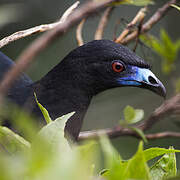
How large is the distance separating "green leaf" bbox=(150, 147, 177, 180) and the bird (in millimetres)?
1082

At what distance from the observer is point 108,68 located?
2369 mm

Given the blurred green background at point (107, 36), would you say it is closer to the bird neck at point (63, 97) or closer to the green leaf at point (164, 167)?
the bird neck at point (63, 97)

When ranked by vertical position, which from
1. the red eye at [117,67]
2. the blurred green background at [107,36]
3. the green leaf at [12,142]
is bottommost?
the blurred green background at [107,36]

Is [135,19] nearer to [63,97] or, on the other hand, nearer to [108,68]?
[108,68]

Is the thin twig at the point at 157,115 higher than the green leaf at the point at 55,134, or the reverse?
the green leaf at the point at 55,134

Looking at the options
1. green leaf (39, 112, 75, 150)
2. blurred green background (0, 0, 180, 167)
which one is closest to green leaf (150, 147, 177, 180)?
green leaf (39, 112, 75, 150)

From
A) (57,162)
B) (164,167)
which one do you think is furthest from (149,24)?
(57,162)

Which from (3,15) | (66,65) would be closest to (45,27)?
(66,65)

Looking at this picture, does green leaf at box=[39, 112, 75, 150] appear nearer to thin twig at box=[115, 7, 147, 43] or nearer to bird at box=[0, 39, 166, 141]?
bird at box=[0, 39, 166, 141]

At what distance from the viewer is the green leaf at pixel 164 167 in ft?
3.83

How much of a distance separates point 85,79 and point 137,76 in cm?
30

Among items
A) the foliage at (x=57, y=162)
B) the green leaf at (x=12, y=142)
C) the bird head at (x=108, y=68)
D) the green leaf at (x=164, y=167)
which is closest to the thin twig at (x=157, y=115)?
the bird head at (x=108, y=68)

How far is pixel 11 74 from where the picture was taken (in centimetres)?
74

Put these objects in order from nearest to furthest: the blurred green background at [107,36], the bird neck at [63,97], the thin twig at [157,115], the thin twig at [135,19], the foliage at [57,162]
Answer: the foliage at [57,162] → the bird neck at [63,97] → the thin twig at [157,115] → the thin twig at [135,19] → the blurred green background at [107,36]
